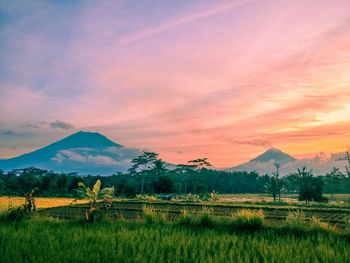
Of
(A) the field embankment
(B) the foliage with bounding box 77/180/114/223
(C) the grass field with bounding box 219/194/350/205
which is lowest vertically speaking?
(C) the grass field with bounding box 219/194/350/205

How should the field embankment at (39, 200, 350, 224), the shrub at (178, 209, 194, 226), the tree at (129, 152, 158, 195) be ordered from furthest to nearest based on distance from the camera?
the tree at (129, 152, 158, 195), the field embankment at (39, 200, 350, 224), the shrub at (178, 209, 194, 226)

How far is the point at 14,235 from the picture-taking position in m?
8.83

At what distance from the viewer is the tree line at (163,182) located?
50.4 metres

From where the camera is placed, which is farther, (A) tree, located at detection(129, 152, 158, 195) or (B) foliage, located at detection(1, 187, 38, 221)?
(A) tree, located at detection(129, 152, 158, 195)

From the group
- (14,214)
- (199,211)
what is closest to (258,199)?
(199,211)

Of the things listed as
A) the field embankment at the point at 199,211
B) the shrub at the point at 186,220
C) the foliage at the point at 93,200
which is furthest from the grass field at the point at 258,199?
the shrub at the point at 186,220

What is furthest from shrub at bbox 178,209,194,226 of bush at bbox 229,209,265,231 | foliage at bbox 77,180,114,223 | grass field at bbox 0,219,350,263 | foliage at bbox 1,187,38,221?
foliage at bbox 1,187,38,221

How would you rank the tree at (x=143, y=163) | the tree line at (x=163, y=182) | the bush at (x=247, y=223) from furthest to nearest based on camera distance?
the tree at (x=143, y=163)
the tree line at (x=163, y=182)
the bush at (x=247, y=223)

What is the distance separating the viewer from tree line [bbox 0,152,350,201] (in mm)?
50406

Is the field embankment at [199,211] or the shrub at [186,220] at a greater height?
the shrub at [186,220]

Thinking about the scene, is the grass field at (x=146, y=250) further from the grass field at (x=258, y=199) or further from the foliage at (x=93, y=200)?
the grass field at (x=258, y=199)

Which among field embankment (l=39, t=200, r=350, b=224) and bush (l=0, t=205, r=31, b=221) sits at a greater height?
bush (l=0, t=205, r=31, b=221)

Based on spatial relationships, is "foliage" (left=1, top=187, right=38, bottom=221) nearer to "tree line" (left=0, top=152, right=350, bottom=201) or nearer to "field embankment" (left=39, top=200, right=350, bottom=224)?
"field embankment" (left=39, top=200, right=350, bottom=224)

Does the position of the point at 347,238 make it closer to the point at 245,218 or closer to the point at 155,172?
the point at 245,218
